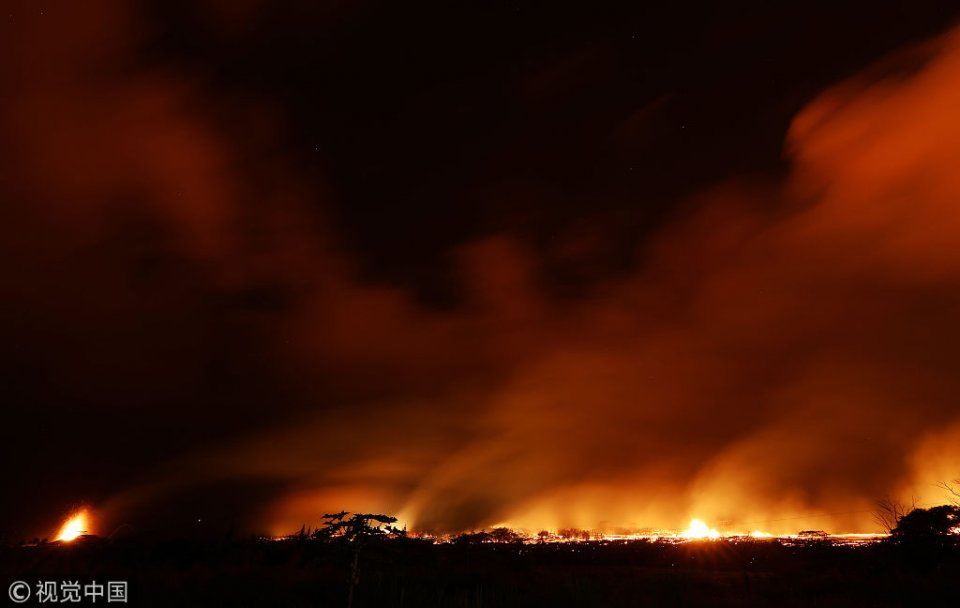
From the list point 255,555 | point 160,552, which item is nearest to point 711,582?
point 255,555

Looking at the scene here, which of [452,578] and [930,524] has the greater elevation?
[452,578]

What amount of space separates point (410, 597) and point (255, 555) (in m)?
44.6

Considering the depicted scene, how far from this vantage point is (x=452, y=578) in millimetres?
34719

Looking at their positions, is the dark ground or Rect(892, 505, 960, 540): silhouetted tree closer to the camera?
the dark ground

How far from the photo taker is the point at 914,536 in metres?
50.8

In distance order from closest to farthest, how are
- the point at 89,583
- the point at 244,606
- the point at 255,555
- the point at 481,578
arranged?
the point at 244,606 → the point at 89,583 → the point at 481,578 → the point at 255,555

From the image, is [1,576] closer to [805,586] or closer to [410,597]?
[410,597]

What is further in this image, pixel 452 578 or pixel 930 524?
pixel 930 524

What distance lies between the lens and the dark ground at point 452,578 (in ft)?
48.1

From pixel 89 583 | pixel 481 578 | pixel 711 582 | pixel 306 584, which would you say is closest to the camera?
pixel 89 583

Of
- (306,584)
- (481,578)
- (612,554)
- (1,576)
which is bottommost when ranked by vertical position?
(612,554)

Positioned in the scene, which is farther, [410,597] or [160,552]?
[160,552]

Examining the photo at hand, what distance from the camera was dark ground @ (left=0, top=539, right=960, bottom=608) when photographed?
1466 centimetres

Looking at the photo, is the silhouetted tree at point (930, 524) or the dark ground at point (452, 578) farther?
the silhouetted tree at point (930, 524)
